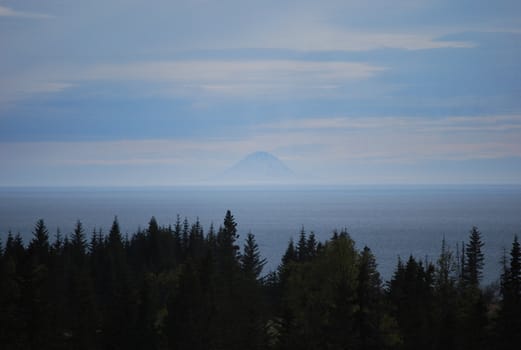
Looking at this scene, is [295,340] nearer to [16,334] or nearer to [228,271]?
[228,271]

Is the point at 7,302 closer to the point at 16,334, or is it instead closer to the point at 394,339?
the point at 16,334

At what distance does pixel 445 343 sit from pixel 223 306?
1382 centimetres

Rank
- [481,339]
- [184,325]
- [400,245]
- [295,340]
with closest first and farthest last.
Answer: [295,340] → [481,339] → [184,325] → [400,245]

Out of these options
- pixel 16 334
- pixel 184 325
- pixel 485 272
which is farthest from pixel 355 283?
pixel 485 272

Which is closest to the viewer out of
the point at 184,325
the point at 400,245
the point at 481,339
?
the point at 481,339

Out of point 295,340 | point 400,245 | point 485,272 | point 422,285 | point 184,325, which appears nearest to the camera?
point 295,340

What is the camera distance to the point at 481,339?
39.4 metres

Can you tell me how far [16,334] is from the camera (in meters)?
35.4

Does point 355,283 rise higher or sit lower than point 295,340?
higher

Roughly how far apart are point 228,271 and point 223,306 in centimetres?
371

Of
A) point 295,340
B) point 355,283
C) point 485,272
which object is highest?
point 355,283

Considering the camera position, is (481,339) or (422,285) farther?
(422,285)

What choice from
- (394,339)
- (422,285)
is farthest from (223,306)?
(422,285)

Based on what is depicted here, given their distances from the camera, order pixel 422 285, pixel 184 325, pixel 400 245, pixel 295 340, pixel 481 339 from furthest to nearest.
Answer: pixel 400 245, pixel 422 285, pixel 184 325, pixel 481 339, pixel 295 340
